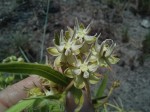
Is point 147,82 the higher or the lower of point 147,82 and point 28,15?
the lower

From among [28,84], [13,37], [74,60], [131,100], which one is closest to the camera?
[74,60]

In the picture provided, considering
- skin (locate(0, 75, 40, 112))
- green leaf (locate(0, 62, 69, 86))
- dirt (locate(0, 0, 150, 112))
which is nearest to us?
green leaf (locate(0, 62, 69, 86))

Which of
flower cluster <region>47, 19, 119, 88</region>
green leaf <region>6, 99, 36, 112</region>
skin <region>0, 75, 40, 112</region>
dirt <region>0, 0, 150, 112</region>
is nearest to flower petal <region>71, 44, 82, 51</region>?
flower cluster <region>47, 19, 119, 88</region>

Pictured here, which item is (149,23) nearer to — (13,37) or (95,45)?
(13,37)

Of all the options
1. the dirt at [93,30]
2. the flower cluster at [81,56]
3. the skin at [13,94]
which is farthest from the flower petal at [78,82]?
the dirt at [93,30]

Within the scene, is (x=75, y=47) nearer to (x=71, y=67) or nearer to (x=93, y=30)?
(x=71, y=67)

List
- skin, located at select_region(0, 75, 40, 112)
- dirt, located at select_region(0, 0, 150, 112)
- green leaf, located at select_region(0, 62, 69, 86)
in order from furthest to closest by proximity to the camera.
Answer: dirt, located at select_region(0, 0, 150, 112)
skin, located at select_region(0, 75, 40, 112)
green leaf, located at select_region(0, 62, 69, 86)

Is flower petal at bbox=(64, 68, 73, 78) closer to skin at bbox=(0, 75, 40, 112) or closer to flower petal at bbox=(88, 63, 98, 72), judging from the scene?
flower petal at bbox=(88, 63, 98, 72)

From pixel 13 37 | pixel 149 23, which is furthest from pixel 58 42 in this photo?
pixel 149 23
